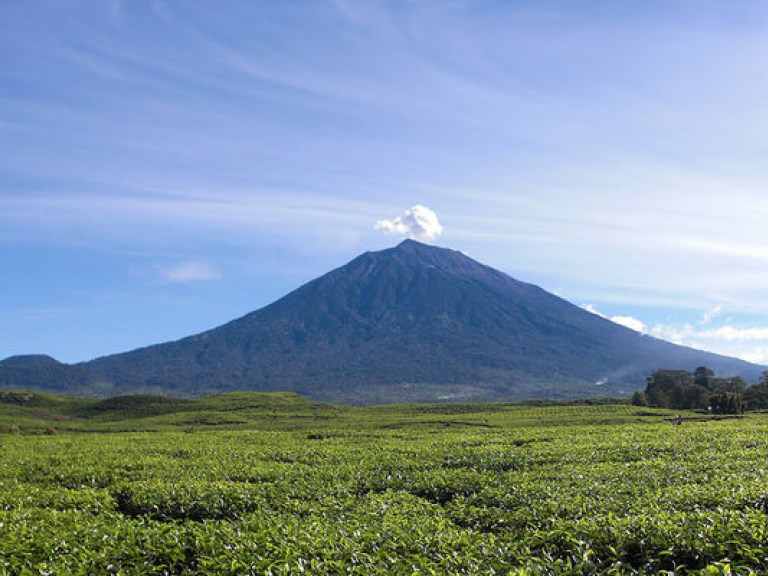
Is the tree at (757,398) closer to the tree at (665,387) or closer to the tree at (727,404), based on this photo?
the tree at (727,404)

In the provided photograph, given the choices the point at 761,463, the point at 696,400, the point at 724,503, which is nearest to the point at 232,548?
the point at 724,503

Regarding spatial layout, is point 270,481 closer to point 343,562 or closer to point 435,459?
point 435,459

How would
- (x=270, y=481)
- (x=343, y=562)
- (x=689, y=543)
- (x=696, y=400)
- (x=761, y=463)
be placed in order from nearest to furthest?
1. (x=343, y=562)
2. (x=689, y=543)
3. (x=761, y=463)
4. (x=270, y=481)
5. (x=696, y=400)

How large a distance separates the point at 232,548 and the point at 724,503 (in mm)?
8423

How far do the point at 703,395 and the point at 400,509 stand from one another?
75.1m

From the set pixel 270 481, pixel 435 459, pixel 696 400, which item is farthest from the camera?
pixel 696 400

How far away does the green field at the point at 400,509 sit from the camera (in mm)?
8164

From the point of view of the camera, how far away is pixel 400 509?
38.3 feet

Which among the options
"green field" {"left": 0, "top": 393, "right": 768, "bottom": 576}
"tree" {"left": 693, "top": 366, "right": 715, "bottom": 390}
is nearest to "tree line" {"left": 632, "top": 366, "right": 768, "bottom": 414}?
"tree" {"left": 693, "top": 366, "right": 715, "bottom": 390}

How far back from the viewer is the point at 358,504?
12.5 m

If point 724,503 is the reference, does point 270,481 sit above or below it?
below

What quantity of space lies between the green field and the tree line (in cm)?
4717

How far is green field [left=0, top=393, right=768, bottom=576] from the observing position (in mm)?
8164

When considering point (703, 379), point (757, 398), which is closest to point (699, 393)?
point (757, 398)
